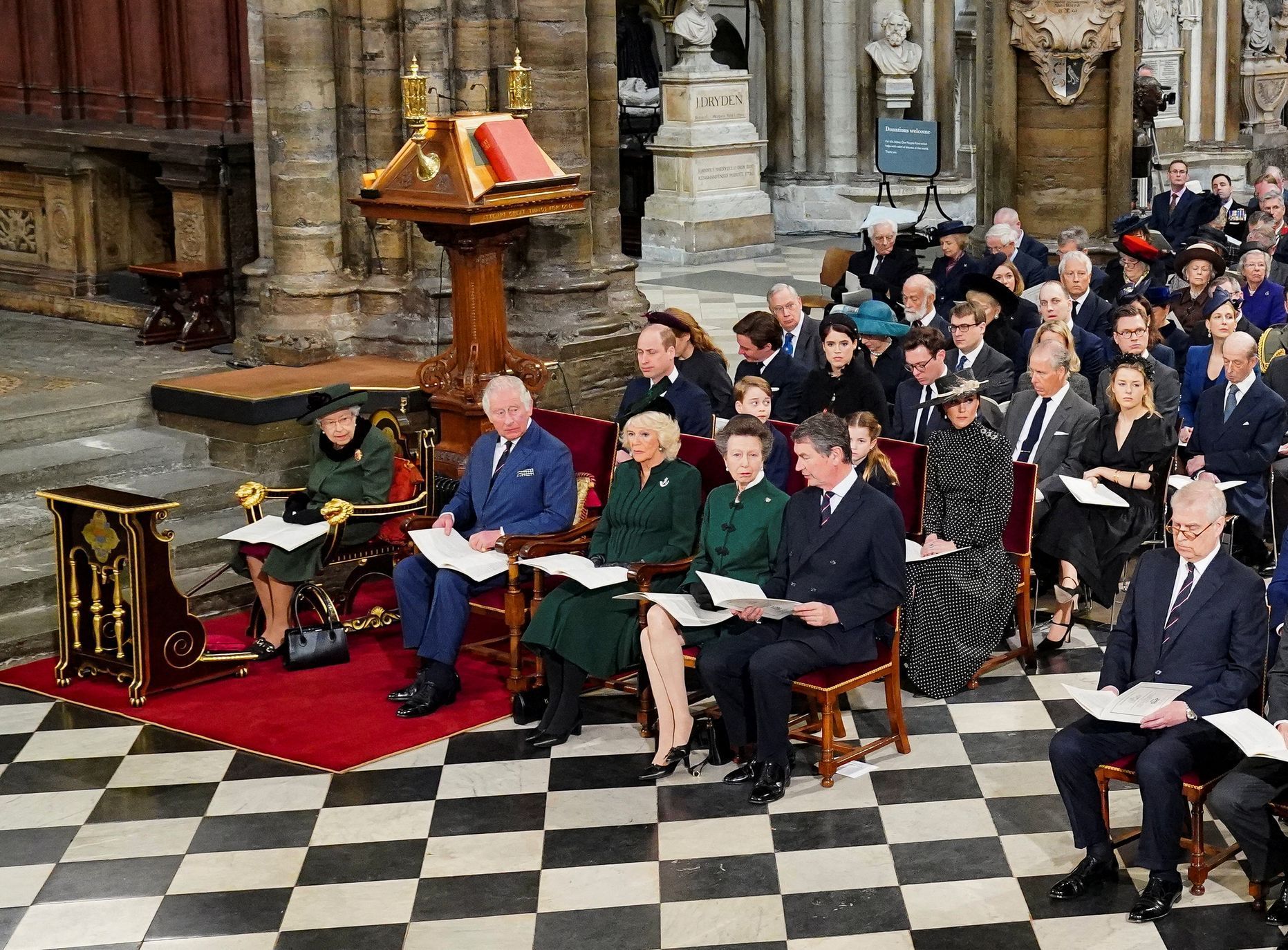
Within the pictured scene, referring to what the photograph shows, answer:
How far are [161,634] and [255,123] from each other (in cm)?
406

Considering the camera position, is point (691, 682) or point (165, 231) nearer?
point (691, 682)

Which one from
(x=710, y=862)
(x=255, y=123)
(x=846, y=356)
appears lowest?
(x=710, y=862)

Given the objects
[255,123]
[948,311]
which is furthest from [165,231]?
[948,311]

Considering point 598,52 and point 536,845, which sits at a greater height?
point 598,52

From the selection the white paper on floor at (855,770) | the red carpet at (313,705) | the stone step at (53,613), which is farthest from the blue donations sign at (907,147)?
the white paper on floor at (855,770)

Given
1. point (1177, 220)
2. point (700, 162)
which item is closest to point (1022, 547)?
point (1177, 220)

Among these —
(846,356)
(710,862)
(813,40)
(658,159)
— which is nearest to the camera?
(710,862)

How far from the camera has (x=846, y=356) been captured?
29.1 ft

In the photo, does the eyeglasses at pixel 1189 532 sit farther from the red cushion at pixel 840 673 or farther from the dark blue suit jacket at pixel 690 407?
the dark blue suit jacket at pixel 690 407

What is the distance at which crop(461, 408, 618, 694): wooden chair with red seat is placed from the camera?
7598mm

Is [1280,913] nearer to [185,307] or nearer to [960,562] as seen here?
[960,562]

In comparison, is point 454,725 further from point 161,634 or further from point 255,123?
point 255,123

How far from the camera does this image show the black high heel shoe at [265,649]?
8.16 meters

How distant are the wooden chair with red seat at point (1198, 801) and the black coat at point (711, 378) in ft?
12.5
